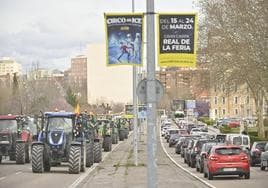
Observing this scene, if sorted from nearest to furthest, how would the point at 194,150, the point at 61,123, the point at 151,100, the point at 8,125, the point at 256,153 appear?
the point at 151,100
the point at 61,123
the point at 194,150
the point at 256,153
the point at 8,125

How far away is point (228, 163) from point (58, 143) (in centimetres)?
905

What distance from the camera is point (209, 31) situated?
211 feet

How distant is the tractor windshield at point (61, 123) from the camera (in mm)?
33688

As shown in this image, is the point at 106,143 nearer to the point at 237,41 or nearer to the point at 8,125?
the point at 237,41

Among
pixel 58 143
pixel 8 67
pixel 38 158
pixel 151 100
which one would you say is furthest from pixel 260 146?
pixel 8 67

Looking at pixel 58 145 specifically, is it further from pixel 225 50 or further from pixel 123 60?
pixel 225 50

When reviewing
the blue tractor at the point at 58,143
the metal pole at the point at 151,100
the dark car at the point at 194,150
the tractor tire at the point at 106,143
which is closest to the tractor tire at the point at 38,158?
the blue tractor at the point at 58,143

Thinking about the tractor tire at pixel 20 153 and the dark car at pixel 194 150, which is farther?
the tractor tire at pixel 20 153

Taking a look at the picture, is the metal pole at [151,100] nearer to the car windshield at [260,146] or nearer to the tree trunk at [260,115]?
the car windshield at [260,146]

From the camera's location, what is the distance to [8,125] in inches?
1647

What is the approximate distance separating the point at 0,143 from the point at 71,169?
10.4 meters

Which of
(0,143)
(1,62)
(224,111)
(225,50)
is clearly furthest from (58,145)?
(224,111)

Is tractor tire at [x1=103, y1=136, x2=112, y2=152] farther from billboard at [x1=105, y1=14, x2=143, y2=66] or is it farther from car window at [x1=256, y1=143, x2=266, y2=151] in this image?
billboard at [x1=105, y1=14, x2=143, y2=66]

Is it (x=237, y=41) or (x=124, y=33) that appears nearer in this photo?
(x=124, y=33)
